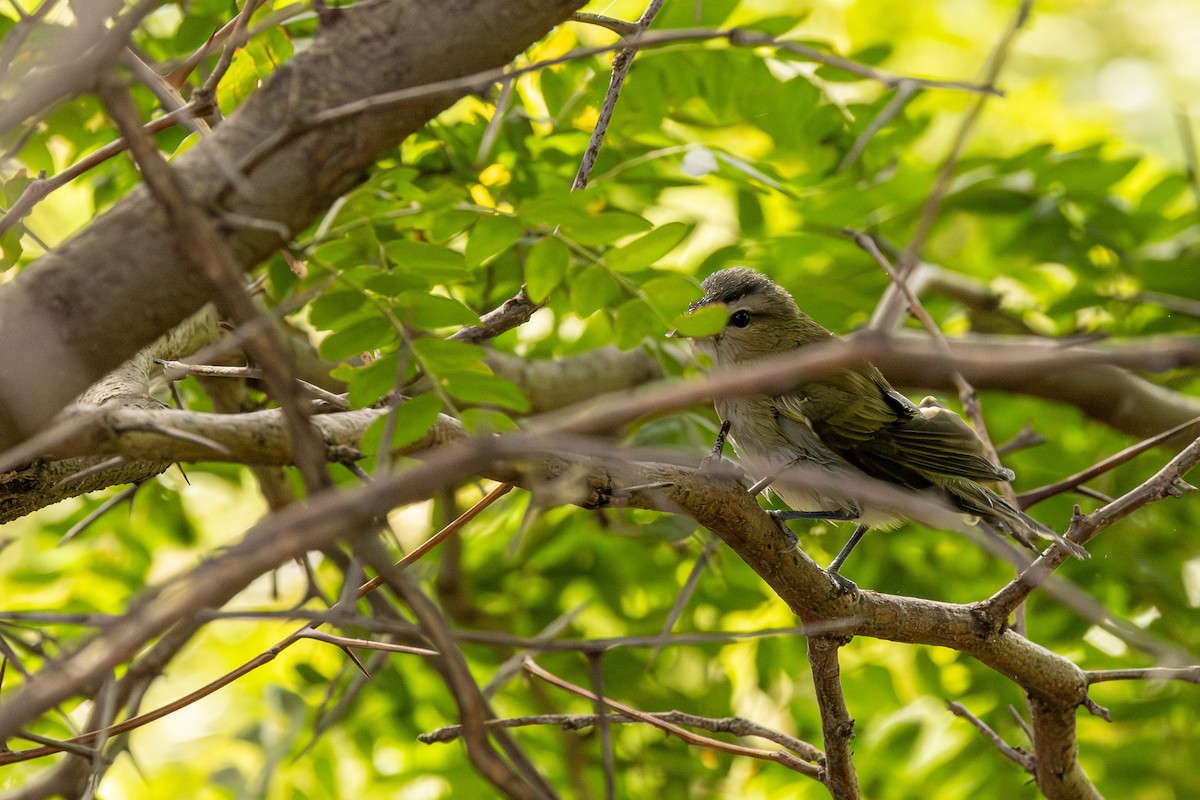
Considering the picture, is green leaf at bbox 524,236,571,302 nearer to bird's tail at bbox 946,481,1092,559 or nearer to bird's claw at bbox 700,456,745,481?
bird's claw at bbox 700,456,745,481

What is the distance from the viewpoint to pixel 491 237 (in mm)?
2330

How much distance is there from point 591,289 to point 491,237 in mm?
326

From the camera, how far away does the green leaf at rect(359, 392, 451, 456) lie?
6.56ft

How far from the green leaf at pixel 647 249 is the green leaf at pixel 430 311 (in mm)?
461

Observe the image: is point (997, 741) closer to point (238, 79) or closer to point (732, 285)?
point (732, 285)

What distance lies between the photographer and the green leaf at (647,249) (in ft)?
8.18

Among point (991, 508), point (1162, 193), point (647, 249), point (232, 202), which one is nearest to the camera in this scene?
point (232, 202)

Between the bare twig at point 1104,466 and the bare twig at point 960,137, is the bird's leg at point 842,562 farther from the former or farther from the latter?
the bare twig at point 960,137

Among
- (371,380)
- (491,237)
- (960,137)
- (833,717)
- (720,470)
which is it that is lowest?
(833,717)

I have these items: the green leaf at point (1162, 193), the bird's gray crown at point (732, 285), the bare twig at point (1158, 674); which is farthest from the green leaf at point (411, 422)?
the green leaf at point (1162, 193)

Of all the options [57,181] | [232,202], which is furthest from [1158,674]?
[57,181]

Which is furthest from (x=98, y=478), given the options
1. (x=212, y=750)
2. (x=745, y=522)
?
(x=212, y=750)

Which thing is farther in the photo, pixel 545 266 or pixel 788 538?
pixel 545 266

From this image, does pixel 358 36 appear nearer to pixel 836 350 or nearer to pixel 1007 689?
pixel 836 350
